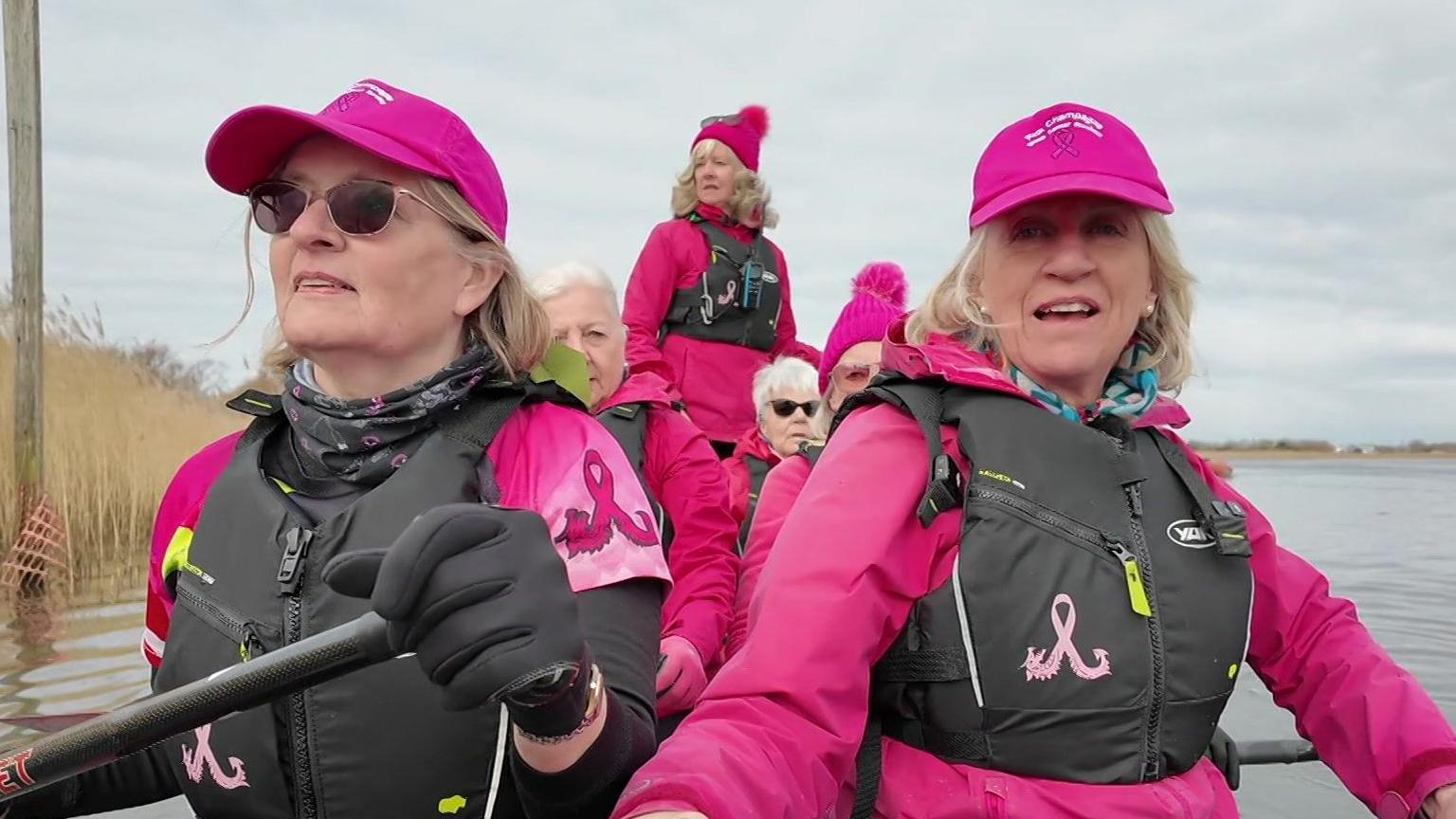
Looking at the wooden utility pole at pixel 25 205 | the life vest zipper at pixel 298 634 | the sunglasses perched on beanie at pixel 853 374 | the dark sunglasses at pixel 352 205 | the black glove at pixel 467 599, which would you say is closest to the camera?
the black glove at pixel 467 599

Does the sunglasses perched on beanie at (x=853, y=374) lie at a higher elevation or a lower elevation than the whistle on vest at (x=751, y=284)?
lower

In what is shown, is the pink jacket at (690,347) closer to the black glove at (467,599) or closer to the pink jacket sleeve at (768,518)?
the pink jacket sleeve at (768,518)

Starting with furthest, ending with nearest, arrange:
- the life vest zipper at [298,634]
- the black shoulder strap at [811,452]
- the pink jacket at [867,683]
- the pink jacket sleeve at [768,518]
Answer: the black shoulder strap at [811,452] < the pink jacket sleeve at [768,518] < the life vest zipper at [298,634] < the pink jacket at [867,683]

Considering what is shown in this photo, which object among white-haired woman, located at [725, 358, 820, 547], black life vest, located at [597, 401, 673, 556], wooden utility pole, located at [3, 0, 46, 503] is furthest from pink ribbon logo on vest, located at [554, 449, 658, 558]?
wooden utility pole, located at [3, 0, 46, 503]

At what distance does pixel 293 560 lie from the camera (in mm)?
1608

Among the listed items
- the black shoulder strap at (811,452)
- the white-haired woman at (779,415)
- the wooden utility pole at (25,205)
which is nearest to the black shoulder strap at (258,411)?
the black shoulder strap at (811,452)

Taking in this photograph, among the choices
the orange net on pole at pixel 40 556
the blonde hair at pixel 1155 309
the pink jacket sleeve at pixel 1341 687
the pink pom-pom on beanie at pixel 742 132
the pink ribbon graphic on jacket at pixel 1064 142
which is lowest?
the orange net on pole at pixel 40 556

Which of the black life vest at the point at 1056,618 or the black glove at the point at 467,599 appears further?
the black life vest at the point at 1056,618

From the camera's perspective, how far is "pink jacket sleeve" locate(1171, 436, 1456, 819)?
1.90 metres

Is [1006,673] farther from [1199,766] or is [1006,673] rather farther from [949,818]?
[1199,766]

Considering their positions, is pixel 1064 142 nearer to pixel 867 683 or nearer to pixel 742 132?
pixel 867 683

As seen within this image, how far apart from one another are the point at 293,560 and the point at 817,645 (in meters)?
0.75

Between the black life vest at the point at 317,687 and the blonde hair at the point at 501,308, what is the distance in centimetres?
16

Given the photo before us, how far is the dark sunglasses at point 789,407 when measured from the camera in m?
4.47
